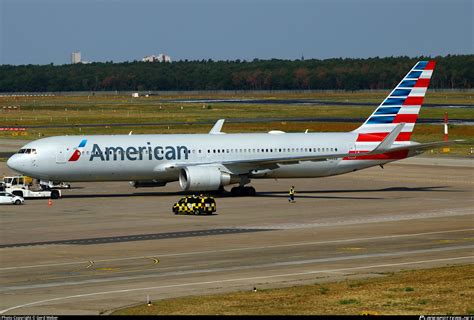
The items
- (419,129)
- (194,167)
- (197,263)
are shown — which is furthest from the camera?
(419,129)

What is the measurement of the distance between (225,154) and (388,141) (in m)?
12.0

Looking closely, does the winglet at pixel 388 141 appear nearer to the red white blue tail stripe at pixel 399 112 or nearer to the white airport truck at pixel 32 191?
the red white blue tail stripe at pixel 399 112

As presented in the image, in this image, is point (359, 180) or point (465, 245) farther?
point (359, 180)

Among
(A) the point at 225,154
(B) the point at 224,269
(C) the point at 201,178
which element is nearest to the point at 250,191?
(A) the point at 225,154

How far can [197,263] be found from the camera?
1874 inches

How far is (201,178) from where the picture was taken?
77125mm

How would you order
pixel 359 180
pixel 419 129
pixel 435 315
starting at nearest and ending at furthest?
1. pixel 435 315
2. pixel 359 180
3. pixel 419 129

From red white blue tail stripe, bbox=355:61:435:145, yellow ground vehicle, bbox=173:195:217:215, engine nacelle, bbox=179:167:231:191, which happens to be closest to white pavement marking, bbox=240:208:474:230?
yellow ground vehicle, bbox=173:195:217:215

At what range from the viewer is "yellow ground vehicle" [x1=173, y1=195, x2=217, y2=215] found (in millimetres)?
68250

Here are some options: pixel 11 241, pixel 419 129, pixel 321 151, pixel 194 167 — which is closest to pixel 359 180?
pixel 321 151

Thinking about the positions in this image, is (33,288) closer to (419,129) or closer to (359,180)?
(359,180)

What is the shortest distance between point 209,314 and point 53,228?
95.5ft

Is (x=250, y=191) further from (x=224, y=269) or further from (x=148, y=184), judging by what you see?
(x=224, y=269)

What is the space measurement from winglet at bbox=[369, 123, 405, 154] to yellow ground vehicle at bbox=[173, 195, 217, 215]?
52.9 feet
